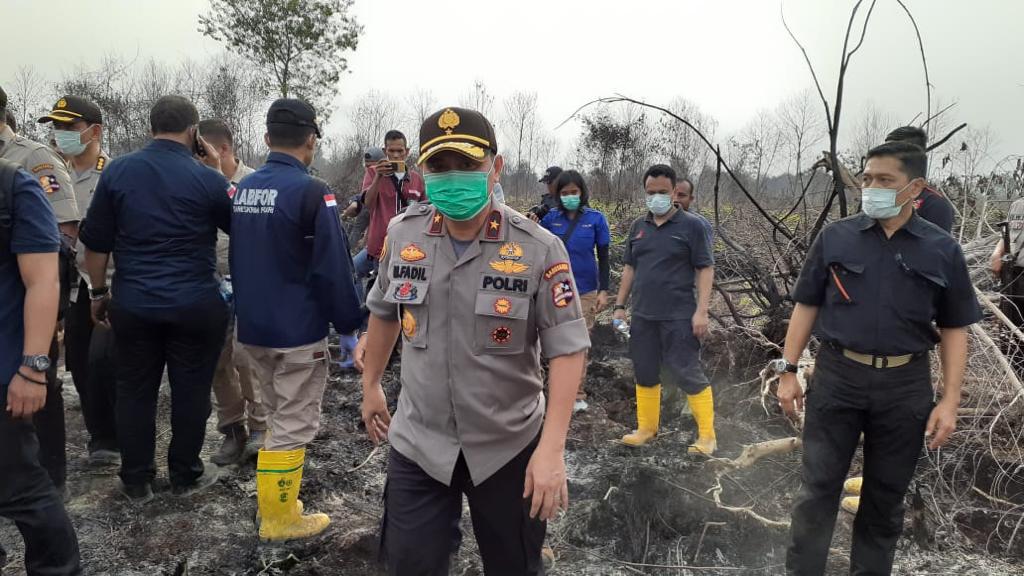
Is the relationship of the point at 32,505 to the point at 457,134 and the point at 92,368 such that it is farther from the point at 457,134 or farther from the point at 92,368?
the point at 457,134

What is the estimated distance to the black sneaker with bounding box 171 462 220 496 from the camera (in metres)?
3.25

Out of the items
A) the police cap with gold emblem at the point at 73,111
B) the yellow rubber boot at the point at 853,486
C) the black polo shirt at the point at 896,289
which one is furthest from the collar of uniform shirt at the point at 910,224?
the police cap with gold emblem at the point at 73,111

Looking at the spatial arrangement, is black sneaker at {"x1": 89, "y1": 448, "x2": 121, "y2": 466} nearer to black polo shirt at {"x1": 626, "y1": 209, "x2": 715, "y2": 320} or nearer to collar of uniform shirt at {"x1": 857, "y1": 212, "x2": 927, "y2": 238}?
black polo shirt at {"x1": 626, "y1": 209, "x2": 715, "y2": 320}

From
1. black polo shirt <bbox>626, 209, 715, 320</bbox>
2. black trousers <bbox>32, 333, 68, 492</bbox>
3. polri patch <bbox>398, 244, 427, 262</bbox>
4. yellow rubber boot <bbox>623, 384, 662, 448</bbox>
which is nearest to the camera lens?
polri patch <bbox>398, 244, 427, 262</bbox>

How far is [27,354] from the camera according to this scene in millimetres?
2074

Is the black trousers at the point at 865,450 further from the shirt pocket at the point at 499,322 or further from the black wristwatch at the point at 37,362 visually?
the black wristwatch at the point at 37,362

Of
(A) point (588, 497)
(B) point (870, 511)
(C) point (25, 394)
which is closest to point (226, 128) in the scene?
(C) point (25, 394)

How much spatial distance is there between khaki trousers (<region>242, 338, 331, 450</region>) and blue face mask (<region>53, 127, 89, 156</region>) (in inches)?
70.7

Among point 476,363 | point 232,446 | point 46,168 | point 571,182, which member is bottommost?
point 232,446

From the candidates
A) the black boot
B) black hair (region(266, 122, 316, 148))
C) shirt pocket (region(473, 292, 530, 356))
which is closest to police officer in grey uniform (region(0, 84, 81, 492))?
the black boot

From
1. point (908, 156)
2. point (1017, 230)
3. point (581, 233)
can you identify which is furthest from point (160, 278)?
point (1017, 230)

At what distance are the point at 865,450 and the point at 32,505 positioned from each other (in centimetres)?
337

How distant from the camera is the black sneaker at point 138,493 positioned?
3.14m

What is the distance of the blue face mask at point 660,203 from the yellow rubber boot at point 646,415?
1.33m
